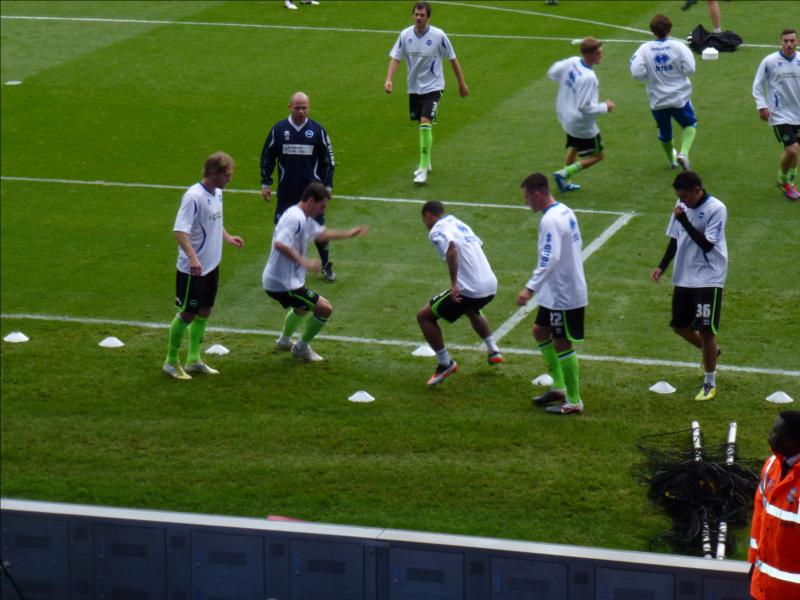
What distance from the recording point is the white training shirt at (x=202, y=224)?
1166 centimetres

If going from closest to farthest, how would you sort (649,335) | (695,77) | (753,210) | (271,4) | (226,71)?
(649,335) < (753,210) < (695,77) < (226,71) < (271,4)

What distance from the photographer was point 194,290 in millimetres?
11875

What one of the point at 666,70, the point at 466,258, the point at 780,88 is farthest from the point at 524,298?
the point at 666,70

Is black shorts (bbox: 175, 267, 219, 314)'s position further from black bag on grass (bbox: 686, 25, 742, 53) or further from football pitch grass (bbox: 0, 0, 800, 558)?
black bag on grass (bbox: 686, 25, 742, 53)

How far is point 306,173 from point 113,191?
15.4ft

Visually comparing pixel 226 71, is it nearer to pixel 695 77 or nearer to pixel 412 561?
pixel 695 77

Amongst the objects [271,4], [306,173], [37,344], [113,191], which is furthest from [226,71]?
[37,344]

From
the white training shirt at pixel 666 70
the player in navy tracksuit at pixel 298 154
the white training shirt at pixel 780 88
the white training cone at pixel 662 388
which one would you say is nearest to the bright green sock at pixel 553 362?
the white training cone at pixel 662 388

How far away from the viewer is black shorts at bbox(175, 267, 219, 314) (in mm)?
11867

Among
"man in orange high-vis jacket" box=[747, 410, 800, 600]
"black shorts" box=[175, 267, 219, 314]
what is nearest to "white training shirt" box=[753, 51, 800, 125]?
"black shorts" box=[175, 267, 219, 314]

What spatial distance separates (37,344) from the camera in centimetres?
1309

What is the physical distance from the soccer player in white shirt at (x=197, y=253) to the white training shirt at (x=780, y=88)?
7.29 m

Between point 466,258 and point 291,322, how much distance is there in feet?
6.52

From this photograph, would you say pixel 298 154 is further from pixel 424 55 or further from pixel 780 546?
pixel 780 546
